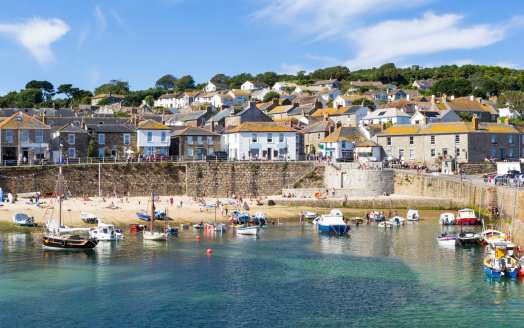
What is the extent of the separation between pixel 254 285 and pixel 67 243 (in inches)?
662

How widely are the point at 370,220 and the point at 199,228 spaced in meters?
18.1

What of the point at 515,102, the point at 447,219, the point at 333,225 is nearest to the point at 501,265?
the point at 333,225

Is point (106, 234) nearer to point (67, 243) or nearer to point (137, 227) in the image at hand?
point (67, 243)

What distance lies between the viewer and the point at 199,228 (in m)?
53.0

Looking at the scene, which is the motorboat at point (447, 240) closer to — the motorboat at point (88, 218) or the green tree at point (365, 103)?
the motorboat at point (88, 218)

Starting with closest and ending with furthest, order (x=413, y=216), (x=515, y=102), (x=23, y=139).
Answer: (x=413, y=216) → (x=23, y=139) → (x=515, y=102)

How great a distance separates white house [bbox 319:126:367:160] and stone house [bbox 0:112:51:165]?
36.5m

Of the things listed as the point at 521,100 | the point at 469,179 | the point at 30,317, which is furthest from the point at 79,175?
the point at 521,100

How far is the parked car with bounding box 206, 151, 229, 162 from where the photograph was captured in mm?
69213

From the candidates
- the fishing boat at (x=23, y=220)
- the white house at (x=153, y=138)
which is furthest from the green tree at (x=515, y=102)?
the fishing boat at (x=23, y=220)

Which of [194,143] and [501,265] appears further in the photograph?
[194,143]

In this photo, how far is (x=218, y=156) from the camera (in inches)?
2773

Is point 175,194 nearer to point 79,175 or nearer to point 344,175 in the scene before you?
point 79,175

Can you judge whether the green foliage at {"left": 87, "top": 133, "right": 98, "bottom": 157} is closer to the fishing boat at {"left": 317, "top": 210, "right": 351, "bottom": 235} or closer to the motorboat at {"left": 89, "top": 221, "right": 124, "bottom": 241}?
the motorboat at {"left": 89, "top": 221, "right": 124, "bottom": 241}
